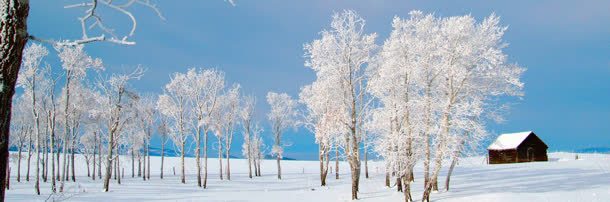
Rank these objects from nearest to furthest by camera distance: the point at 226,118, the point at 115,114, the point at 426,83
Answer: the point at 426,83 < the point at 115,114 < the point at 226,118

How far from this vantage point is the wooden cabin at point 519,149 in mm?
52875

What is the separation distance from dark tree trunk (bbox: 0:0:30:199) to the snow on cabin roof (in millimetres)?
56065

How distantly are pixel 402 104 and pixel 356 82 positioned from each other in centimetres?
441

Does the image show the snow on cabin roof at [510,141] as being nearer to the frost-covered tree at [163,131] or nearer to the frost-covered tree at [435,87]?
the frost-covered tree at [435,87]

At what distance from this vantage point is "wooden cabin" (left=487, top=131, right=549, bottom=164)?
52.9 metres

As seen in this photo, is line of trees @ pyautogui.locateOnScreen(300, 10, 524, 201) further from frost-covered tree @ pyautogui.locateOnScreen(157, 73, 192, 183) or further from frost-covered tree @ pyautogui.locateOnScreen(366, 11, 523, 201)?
frost-covered tree @ pyautogui.locateOnScreen(157, 73, 192, 183)

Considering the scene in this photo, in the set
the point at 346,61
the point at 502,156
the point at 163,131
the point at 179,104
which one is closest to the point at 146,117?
the point at 163,131

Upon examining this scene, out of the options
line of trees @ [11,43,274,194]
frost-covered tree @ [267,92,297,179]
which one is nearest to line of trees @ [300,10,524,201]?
line of trees @ [11,43,274,194]

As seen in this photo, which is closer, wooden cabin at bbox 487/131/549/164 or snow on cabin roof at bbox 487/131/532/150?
wooden cabin at bbox 487/131/549/164

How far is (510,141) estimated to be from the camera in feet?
180

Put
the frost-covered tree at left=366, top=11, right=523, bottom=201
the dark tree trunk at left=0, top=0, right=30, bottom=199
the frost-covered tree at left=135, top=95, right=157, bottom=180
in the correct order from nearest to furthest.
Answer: the dark tree trunk at left=0, top=0, right=30, bottom=199
the frost-covered tree at left=366, top=11, right=523, bottom=201
the frost-covered tree at left=135, top=95, right=157, bottom=180

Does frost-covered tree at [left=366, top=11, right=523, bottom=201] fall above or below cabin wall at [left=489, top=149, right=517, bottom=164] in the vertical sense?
above

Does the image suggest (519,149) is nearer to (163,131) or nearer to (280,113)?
(280,113)

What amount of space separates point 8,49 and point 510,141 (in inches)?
2296
